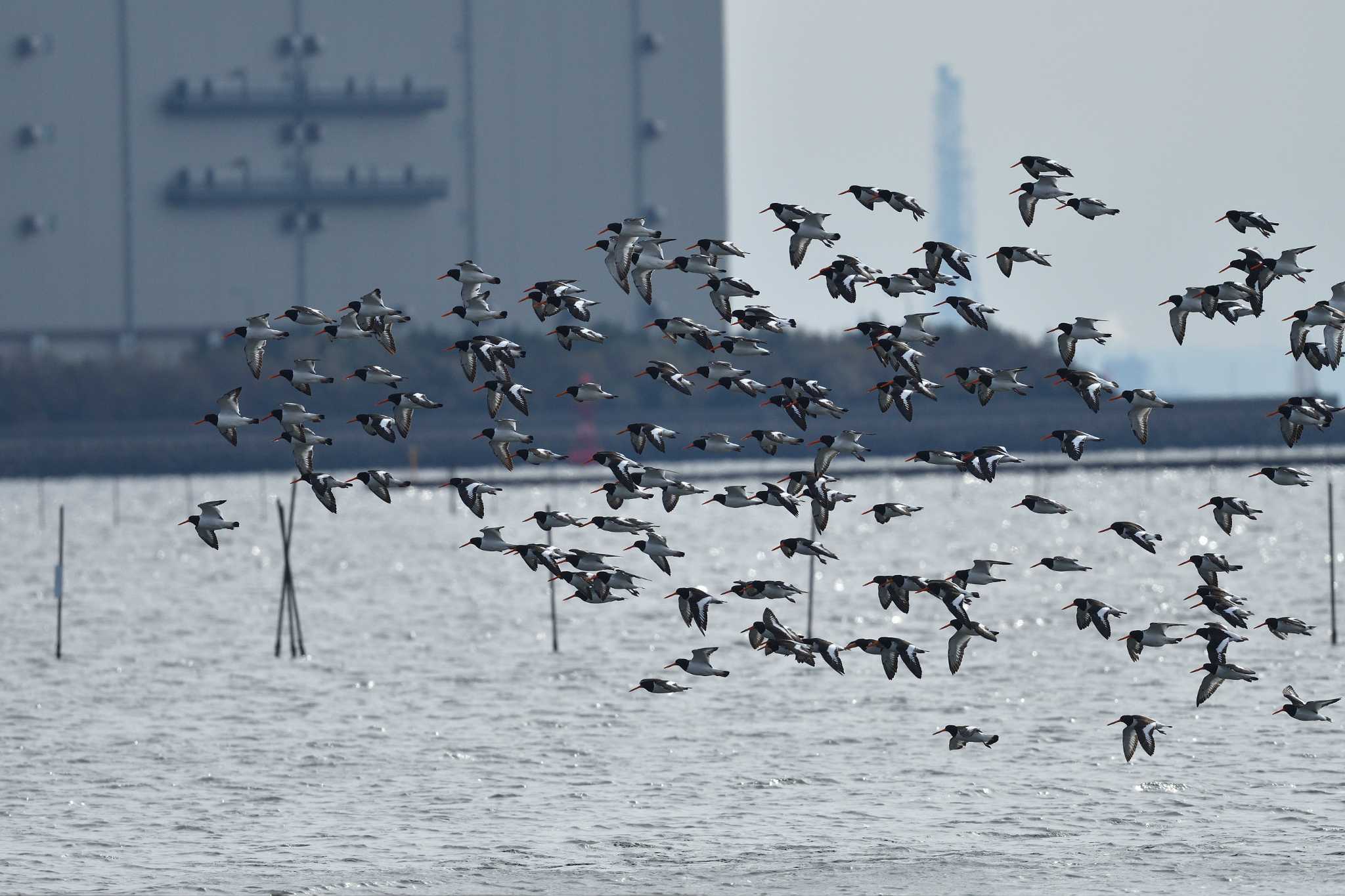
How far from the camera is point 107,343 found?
16300 cm

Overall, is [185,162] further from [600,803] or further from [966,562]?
[600,803]

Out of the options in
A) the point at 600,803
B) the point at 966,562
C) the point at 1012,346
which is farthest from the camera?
the point at 1012,346

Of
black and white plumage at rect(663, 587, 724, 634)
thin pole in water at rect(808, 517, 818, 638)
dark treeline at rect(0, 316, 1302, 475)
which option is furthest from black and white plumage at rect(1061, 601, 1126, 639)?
dark treeline at rect(0, 316, 1302, 475)

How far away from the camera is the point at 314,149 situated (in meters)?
167

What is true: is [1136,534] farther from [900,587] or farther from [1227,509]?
[900,587]

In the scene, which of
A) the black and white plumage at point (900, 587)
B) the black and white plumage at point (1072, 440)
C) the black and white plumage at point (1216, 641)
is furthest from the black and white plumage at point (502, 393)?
the black and white plumage at point (1216, 641)

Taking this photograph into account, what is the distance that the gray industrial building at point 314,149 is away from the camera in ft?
530

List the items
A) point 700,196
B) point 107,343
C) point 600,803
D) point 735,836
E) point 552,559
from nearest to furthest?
point 552,559, point 735,836, point 600,803, point 107,343, point 700,196

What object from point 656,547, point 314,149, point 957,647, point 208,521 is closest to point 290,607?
point 208,521

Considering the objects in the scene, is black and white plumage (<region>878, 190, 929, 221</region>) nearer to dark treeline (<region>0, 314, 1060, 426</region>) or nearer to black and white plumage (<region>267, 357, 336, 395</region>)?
black and white plumage (<region>267, 357, 336, 395</region>)

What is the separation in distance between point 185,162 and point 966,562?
66.1m

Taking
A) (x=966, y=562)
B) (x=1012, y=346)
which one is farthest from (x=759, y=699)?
(x=1012, y=346)

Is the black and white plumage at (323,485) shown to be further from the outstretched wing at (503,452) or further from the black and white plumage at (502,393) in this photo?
the black and white plumage at (502,393)

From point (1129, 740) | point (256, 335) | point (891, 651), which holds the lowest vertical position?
point (1129, 740)
